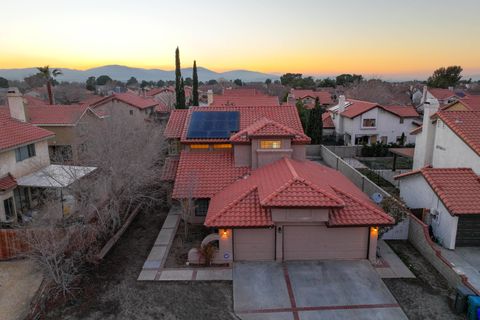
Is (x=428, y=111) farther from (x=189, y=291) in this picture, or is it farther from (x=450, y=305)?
(x=189, y=291)

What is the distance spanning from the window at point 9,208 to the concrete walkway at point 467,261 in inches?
1009

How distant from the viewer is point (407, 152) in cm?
2977

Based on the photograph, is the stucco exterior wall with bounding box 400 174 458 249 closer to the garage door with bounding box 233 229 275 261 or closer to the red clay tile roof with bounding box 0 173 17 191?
the garage door with bounding box 233 229 275 261

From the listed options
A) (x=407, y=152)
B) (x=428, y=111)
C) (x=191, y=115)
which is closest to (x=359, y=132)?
Result: (x=407, y=152)

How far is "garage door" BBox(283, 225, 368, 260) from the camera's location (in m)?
16.7

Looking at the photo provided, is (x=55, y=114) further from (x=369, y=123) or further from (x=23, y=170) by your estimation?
(x=369, y=123)

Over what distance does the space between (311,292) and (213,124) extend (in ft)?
47.0

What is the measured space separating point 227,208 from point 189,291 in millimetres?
4283

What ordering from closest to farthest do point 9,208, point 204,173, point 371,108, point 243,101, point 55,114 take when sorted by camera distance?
point 9,208 < point 204,173 < point 55,114 < point 371,108 < point 243,101

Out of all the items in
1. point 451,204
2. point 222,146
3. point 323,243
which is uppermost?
point 222,146

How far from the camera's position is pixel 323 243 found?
1684 centimetres

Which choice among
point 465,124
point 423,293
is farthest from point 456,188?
point 423,293

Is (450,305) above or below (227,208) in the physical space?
below

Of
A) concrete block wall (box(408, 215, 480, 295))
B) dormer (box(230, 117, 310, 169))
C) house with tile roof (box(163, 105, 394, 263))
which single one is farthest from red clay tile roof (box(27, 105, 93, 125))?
concrete block wall (box(408, 215, 480, 295))
